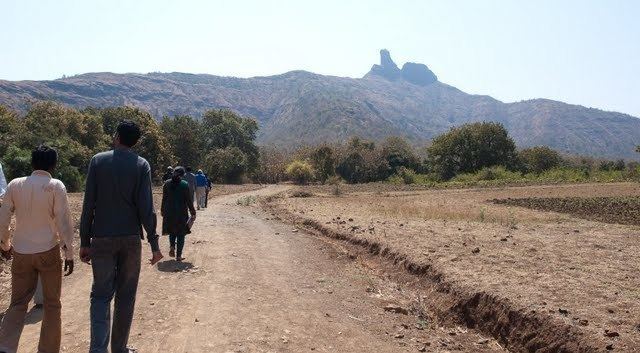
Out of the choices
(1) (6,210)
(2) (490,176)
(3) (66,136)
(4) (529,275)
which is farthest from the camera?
(2) (490,176)

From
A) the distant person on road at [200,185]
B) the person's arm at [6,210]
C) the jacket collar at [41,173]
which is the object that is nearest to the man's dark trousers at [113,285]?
the jacket collar at [41,173]

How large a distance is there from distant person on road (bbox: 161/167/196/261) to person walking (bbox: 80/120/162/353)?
5756mm

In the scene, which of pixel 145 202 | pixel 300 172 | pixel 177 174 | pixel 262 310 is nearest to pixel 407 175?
pixel 300 172

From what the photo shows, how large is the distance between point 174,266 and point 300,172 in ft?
184

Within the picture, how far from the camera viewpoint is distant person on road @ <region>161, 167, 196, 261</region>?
11266 millimetres

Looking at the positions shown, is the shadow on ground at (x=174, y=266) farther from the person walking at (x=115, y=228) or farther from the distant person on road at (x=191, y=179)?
the distant person on road at (x=191, y=179)

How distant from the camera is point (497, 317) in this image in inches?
314

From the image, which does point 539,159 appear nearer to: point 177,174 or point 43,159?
point 177,174

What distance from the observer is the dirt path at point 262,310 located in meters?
6.58

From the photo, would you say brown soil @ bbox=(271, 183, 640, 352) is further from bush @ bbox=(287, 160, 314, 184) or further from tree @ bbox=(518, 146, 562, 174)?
tree @ bbox=(518, 146, 562, 174)

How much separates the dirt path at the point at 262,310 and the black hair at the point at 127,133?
2.49 metres

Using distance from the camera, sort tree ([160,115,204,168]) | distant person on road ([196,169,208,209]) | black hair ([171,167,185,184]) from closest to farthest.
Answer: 1. black hair ([171,167,185,184])
2. distant person on road ([196,169,208,209])
3. tree ([160,115,204,168])

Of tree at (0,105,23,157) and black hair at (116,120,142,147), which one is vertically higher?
black hair at (116,120,142,147)

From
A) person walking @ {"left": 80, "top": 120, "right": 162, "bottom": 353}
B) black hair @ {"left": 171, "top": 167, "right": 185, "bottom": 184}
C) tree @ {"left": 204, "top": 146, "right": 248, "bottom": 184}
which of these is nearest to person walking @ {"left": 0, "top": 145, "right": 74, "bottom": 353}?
person walking @ {"left": 80, "top": 120, "right": 162, "bottom": 353}
